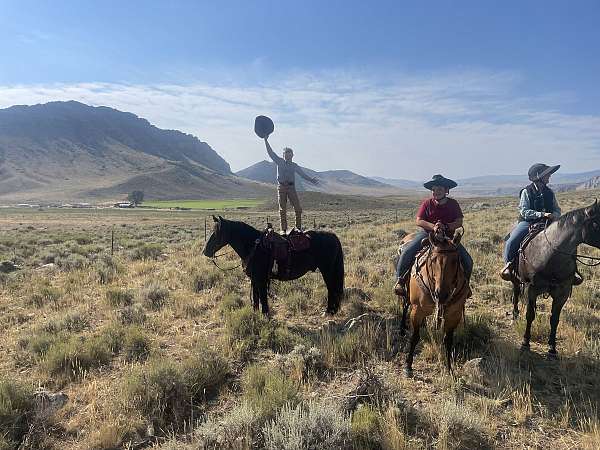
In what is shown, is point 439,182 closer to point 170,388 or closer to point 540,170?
point 540,170

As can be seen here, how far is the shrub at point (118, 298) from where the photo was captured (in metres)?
8.53

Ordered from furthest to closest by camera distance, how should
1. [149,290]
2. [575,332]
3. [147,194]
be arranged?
[147,194], [149,290], [575,332]

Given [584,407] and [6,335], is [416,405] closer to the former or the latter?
[584,407]

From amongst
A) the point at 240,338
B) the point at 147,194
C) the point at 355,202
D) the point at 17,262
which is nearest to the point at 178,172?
the point at 147,194

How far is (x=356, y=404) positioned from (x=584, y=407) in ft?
8.24

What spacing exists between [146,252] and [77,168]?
16460cm

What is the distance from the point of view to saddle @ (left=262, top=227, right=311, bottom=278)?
7.43 m

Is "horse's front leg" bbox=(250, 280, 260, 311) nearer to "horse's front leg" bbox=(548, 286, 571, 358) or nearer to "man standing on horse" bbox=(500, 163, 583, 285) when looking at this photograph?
"man standing on horse" bbox=(500, 163, 583, 285)

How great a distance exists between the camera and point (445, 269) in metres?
4.55

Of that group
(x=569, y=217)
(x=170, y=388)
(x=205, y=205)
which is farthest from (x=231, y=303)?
(x=205, y=205)

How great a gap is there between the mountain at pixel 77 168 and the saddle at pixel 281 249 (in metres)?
122

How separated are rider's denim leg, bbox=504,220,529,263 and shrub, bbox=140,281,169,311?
7082 mm

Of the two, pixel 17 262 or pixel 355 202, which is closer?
pixel 17 262

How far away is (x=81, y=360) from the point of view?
549 cm
